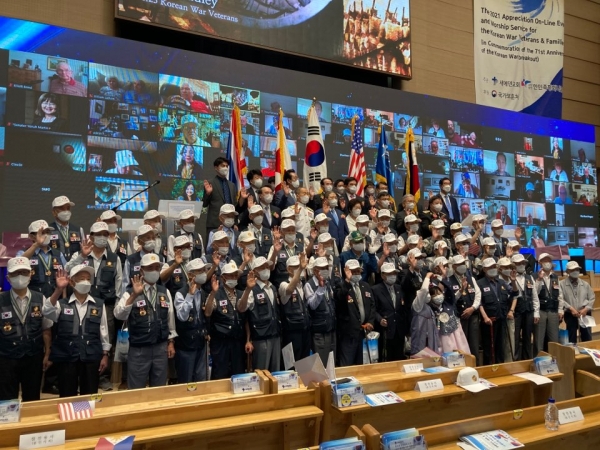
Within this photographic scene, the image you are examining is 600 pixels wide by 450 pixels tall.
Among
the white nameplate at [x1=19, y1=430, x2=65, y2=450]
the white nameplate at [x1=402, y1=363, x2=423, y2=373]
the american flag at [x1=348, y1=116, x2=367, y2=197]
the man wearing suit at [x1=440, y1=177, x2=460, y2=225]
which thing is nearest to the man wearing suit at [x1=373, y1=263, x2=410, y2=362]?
the white nameplate at [x1=402, y1=363, x2=423, y2=373]

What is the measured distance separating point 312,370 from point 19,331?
2.73m

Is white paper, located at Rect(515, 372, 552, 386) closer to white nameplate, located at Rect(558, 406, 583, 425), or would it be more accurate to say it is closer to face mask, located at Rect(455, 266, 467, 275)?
white nameplate, located at Rect(558, 406, 583, 425)

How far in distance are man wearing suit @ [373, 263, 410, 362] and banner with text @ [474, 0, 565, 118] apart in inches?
422

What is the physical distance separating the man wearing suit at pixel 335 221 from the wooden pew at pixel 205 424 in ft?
15.7

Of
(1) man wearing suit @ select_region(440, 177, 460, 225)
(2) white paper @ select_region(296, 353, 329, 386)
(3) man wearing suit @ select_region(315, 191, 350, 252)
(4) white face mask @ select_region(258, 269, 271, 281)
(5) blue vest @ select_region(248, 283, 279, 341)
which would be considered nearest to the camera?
(2) white paper @ select_region(296, 353, 329, 386)

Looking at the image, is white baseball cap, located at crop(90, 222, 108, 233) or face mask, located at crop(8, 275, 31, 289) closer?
face mask, located at crop(8, 275, 31, 289)

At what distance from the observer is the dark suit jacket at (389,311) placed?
6.67 meters

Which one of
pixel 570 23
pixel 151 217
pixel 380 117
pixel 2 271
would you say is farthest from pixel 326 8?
pixel 570 23

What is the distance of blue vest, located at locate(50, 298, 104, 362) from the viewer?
4.87m

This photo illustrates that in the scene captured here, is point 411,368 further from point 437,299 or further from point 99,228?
point 99,228

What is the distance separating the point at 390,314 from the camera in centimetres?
668

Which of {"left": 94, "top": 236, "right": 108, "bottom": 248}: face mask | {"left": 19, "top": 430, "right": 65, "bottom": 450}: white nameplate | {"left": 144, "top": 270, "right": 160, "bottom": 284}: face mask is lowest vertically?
{"left": 19, "top": 430, "right": 65, "bottom": 450}: white nameplate

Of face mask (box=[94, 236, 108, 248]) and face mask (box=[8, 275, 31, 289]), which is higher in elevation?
face mask (box=[94, 236, 108, 248])

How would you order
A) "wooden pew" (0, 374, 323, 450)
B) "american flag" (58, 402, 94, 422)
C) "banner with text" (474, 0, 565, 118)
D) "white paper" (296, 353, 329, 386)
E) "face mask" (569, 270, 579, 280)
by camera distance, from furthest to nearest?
"banner with text" (474, 0, 565, 118) < "face mask" (569, 270, 579, 280) < "white paper" (296, 353, 329, 386) < "american flag" (58, 402, 94, 422) < "wooden pew" (0, 374, 323, 450)
